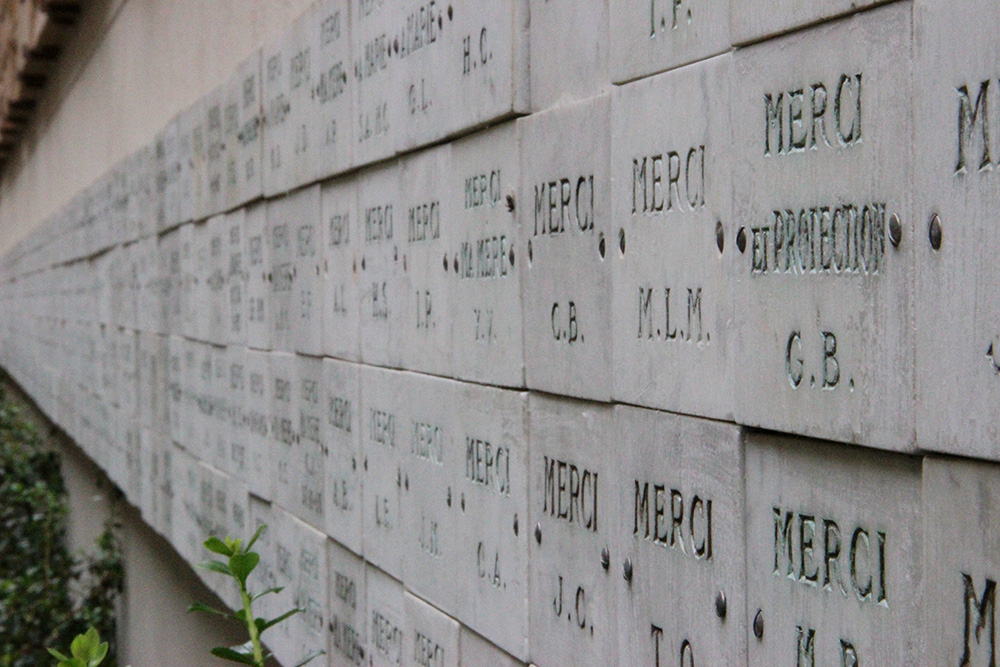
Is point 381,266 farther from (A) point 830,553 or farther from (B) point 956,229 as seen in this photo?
(B) point 956,229

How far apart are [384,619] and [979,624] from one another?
1.75 meters

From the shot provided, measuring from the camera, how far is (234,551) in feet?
7.66

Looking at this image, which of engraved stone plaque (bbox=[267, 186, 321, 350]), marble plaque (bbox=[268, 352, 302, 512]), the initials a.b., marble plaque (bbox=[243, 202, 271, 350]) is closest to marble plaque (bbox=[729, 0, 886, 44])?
the initials a.b.

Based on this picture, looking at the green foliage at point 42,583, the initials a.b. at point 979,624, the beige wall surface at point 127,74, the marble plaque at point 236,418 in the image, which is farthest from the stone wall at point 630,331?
the green foliage at point 42,583

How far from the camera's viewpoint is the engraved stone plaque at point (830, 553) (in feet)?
3.93

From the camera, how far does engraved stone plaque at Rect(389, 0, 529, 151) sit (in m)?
1.96

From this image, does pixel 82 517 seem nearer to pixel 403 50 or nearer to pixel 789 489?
pixel 403 50

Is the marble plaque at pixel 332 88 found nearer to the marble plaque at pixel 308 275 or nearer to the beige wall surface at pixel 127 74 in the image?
the marble plaque at pixel 308 275

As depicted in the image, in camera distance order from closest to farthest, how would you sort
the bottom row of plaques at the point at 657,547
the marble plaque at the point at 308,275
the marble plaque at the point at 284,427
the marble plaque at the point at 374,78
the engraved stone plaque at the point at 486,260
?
the bottom row of plaques at the point at 657,547, the engraved stone plaque at the point at 486,260, the marble plaque at the point at 374,78, the marble plaque at the point at 308,275, the marble plaque at the point at 284,427

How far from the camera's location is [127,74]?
675 centimetres

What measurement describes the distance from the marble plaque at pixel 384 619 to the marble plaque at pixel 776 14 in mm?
1518

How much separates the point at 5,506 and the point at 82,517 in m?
0.60

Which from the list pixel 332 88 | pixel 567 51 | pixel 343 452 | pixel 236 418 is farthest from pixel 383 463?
pixel 236 418

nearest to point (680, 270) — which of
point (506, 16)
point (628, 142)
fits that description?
point (628, 142)
